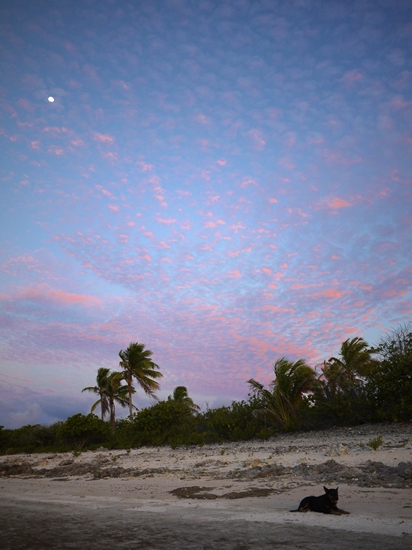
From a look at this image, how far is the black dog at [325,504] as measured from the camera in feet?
14.4

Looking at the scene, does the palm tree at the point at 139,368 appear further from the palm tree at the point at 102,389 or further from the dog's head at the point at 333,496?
the dog's head at the point at 333,496

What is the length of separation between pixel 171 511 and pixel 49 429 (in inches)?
1031

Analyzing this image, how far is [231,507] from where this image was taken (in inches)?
201

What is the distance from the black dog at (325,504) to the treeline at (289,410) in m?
10.6

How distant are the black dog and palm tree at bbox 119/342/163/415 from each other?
30.8 m

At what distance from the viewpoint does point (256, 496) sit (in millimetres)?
5852

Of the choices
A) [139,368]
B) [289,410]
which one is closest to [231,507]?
[289,410]

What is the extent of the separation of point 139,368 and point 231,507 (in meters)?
30.4

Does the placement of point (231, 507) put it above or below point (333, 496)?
below

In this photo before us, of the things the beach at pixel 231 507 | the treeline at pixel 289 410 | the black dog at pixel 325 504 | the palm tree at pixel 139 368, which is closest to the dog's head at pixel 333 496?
the black dog at pixel 325 504

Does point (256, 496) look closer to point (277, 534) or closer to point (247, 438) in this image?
point (277, 534)

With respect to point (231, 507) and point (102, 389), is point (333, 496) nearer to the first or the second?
point (231, 507)

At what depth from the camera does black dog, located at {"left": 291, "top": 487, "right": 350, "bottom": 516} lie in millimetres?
4391

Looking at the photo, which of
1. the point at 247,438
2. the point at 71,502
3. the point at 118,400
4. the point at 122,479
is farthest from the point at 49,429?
the point at 71,502
